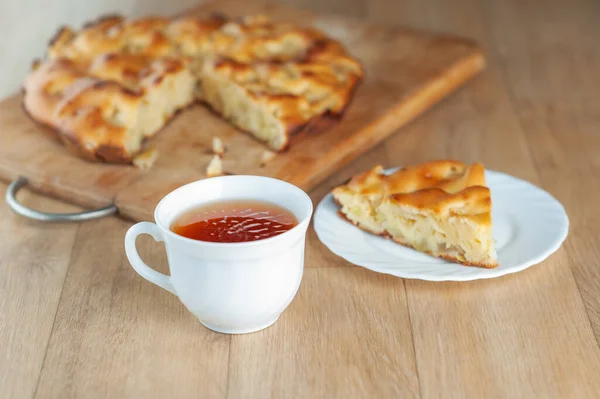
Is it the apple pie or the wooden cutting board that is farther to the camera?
the apple pie

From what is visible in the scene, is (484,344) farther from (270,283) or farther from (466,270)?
(270,283)

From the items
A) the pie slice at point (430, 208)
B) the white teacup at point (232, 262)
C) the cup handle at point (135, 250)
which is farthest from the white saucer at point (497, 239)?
the cup handle at point (135, 250)

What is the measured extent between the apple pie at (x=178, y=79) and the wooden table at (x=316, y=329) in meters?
0.23

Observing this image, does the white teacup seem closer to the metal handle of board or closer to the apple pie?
the metal handle of board

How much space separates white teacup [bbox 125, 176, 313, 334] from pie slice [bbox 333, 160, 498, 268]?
33 centimetres

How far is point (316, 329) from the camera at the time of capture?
5.38 feet

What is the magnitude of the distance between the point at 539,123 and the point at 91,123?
1.35 m

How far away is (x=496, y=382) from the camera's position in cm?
149

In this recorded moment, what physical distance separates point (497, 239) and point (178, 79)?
118 cm

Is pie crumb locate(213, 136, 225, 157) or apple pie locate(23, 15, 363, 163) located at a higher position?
apple pie locate(23, 15, 363, 163)

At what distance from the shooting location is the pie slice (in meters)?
1.75

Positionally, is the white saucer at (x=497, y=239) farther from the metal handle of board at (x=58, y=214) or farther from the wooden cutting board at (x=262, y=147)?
the metal handle of board at (x=58, y=214)

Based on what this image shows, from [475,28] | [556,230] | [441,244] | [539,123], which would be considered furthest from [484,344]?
[475,28]

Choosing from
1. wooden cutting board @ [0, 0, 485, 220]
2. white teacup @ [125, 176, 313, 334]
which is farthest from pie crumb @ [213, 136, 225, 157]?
white teacup @ [125, 176, 313, 334]
